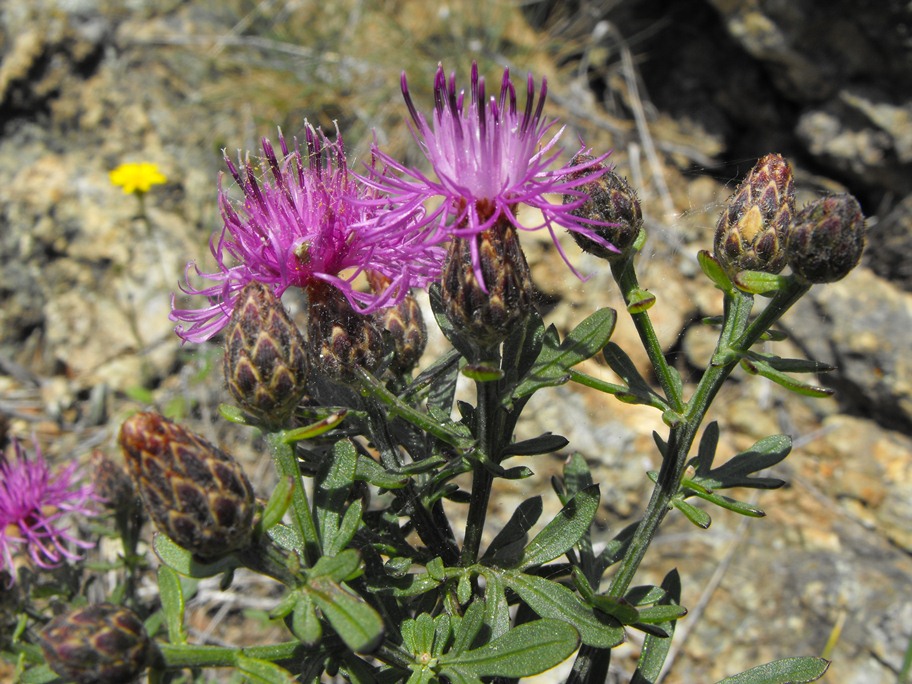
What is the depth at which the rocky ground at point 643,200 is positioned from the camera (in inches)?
172

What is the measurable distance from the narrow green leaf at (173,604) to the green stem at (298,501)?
329mm

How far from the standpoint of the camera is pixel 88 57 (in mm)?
5891

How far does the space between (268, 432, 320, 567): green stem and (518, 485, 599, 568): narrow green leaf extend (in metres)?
0.53

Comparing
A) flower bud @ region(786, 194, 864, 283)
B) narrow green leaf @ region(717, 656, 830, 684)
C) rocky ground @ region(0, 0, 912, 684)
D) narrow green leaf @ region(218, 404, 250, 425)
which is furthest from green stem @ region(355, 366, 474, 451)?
rocky ground @ region(0, 0, 912, 684)

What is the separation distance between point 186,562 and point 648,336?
1208mm

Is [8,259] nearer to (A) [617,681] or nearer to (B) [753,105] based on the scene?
(A) [617,681]

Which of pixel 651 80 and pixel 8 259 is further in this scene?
pixel 651 80

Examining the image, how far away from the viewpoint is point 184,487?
1444 mm

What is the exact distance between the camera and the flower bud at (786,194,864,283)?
157 centimetres

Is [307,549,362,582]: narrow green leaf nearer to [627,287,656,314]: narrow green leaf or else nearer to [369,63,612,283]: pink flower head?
[369,63,612,283]: pink flower head

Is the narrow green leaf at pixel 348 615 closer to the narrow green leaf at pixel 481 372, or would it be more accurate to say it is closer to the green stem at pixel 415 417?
the green stem at pixel 415 417

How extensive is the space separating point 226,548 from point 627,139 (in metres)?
5.41

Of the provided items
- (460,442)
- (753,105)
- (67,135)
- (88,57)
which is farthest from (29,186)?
(753,105)

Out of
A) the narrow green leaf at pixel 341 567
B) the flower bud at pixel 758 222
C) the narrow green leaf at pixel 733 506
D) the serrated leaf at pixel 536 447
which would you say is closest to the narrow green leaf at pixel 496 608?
the serrated leaf at pixel 536 447
